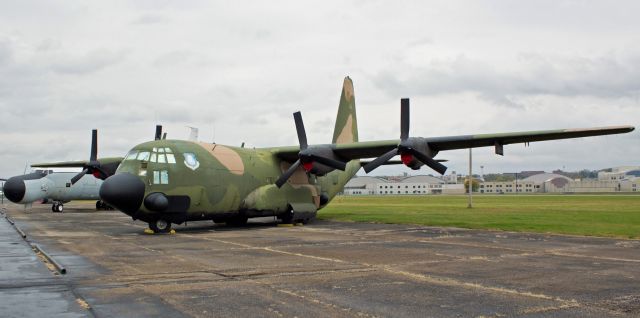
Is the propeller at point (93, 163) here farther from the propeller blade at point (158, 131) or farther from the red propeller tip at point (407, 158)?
the red propeller tip at point (407, 158)

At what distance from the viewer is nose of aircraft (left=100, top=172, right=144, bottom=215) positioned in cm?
2155

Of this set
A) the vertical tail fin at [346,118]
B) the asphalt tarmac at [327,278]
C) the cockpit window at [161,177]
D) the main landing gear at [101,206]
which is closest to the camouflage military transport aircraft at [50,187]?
the main landing gear at [101,206]

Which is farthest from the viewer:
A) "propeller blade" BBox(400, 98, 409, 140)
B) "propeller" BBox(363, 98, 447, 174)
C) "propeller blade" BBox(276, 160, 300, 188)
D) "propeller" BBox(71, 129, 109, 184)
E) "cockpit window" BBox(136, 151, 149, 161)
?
"propeller" BBox(71, 129, 109, 184)

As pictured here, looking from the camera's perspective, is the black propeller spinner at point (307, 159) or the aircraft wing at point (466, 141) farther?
the black propeller spinner at point (307, 159)

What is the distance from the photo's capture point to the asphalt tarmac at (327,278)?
8133 mm

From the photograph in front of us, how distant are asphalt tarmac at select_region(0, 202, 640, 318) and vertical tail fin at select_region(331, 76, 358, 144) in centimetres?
1512

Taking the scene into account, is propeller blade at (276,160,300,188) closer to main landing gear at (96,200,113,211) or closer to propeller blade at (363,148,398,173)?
propeller blade at (363,148,398,173)

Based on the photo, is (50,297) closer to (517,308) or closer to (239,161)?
(517,308)

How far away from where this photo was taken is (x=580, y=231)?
21.9 meters

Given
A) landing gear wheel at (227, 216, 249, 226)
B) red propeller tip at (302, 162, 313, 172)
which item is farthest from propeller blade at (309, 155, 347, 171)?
landing gear wheel at (227, 216, 249, 226)

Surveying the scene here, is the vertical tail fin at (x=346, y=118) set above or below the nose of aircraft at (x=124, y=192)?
above

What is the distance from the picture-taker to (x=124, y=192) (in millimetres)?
21625

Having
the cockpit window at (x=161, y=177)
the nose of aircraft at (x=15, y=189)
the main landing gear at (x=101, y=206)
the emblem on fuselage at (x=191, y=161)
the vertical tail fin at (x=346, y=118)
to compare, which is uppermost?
the vertical tail fin at (x=346, y=118)

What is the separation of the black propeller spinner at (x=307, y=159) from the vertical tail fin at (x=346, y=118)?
578 centimetres
